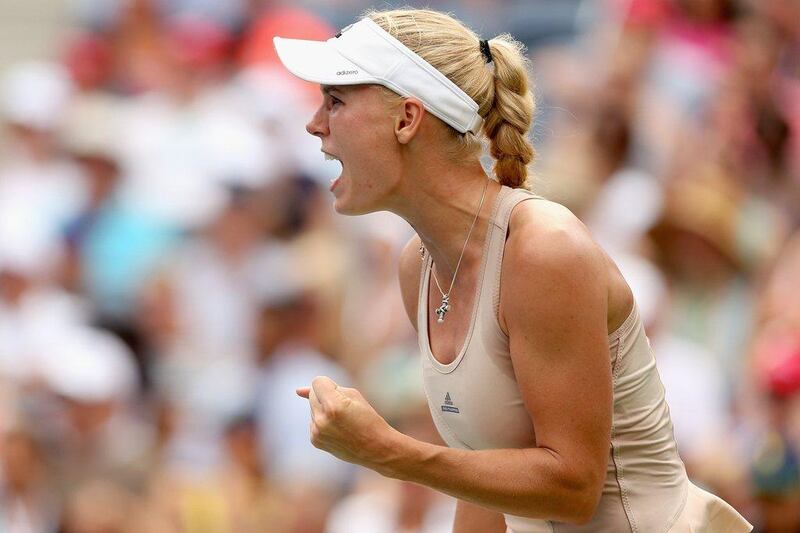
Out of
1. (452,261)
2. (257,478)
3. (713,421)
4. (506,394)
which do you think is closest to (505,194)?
(452,261)

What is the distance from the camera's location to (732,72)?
542 centimetres

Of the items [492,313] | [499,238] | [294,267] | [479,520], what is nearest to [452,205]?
[499,238]

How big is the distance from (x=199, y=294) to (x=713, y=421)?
2359mm

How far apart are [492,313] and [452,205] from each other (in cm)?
24

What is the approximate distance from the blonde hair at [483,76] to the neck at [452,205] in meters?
0.05

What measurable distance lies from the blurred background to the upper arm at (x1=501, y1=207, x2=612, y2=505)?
6.09ft

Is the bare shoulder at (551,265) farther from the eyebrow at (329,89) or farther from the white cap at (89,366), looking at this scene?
the white cap at (89,366)

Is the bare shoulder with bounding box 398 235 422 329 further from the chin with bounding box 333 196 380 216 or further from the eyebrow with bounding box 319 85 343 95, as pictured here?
the eyebrow with bounding box 319 85 343 95

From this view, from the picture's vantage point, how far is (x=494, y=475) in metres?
2.37

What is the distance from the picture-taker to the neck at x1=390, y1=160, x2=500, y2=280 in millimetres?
2580

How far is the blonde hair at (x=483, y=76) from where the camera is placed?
2.56 metres

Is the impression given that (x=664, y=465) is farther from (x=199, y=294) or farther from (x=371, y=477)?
(x=199, y=294)

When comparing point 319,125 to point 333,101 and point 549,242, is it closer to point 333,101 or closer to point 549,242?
point 333,101

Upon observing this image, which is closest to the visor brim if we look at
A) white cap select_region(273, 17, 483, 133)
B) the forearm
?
white cap select_region(273, 17, 483, 133)
